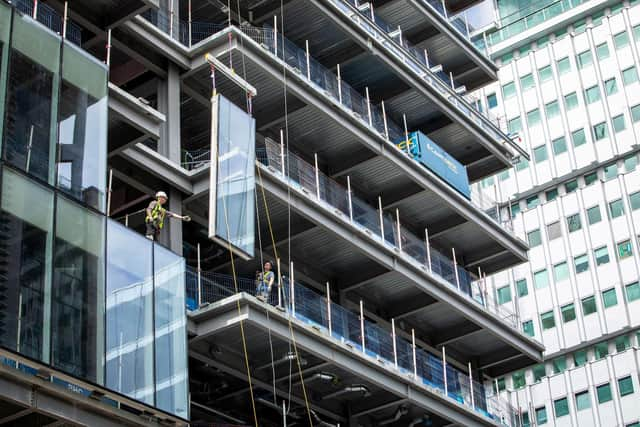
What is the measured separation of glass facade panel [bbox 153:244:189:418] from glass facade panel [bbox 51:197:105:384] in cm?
220

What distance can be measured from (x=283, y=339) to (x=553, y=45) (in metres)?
50.2

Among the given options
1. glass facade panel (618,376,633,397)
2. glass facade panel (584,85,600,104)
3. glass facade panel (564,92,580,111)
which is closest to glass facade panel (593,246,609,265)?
glass facade panel (618,376,633,397)

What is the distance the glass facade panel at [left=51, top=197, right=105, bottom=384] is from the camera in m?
22.1

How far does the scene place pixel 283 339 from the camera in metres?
30.2

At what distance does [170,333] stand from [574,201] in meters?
49.4

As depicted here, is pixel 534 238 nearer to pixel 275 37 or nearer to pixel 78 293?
pixel 275 37

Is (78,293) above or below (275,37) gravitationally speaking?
below

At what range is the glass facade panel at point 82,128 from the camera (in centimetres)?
2372

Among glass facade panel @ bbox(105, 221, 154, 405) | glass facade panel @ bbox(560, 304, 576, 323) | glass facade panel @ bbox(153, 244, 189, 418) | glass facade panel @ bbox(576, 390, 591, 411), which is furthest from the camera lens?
glass facade panel @ bbox(560, 304, 576, 323)

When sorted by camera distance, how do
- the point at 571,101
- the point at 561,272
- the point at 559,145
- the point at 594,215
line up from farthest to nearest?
the point at 571,101
the point at 559,145
the point at 561,272
the point at 594,215

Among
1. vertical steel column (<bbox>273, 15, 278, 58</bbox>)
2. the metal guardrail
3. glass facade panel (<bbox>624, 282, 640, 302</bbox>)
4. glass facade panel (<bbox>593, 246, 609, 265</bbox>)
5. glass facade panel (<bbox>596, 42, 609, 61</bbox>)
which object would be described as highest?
glass facade panel (<bbox>596, 42, 609, 61</bbox>)

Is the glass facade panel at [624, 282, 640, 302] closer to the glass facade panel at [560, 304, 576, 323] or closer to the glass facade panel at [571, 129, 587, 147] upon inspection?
the glass facade panel at [560, 304, 576, 323]

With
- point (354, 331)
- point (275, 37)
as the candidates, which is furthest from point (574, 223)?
point (275, 37)

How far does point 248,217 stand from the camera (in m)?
30.4
